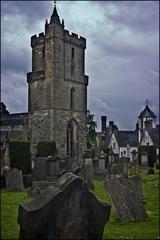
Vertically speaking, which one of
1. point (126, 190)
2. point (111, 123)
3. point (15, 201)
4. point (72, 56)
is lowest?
point (15, 201)

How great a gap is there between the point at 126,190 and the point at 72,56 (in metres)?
36.1

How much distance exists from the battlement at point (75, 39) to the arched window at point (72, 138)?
9.17 m

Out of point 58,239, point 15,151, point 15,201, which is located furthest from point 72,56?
point 58,239

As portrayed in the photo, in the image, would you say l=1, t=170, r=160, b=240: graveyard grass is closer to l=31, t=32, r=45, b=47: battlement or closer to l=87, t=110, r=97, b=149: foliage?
l=31, t=32, r=45, b=47: battlement

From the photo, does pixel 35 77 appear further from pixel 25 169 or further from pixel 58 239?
pixel 58 239

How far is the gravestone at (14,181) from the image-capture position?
778 inches

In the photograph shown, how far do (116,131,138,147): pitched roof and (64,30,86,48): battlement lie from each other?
3402 cm

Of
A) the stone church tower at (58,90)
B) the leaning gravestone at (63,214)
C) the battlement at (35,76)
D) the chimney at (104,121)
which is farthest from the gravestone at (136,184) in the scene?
the chimney at (104,121)

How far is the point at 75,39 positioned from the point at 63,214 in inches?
1670

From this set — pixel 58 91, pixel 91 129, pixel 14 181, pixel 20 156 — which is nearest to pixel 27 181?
pixel 14 181

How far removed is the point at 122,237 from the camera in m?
8.71

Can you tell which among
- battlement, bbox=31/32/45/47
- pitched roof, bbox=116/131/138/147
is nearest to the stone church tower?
battlement, bbox=31/32/45/47

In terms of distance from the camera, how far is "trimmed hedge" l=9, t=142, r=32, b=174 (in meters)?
27.7

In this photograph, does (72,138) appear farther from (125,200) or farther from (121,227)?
(121,227)
